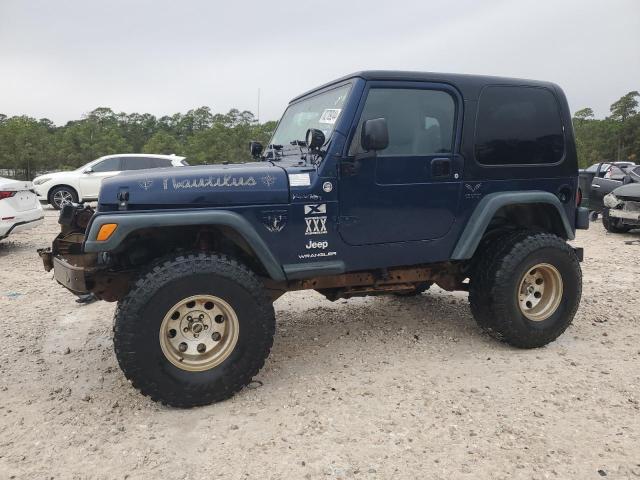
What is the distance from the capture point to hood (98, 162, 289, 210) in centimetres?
302

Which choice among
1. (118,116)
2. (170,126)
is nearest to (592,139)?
(170,126)

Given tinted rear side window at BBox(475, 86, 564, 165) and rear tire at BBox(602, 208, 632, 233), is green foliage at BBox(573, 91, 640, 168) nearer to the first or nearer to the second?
rear tire at BBox(602, 208, 632, 233)

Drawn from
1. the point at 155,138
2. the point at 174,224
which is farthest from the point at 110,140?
the point at 174,224

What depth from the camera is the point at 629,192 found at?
982 centimetres

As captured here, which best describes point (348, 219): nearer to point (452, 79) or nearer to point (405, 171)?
point (405, 171)

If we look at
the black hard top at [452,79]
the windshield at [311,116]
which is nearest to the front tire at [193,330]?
the windshield at [311,116]

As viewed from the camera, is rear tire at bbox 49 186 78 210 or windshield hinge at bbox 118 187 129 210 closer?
windshield hinge at bbox 118 187 129 210

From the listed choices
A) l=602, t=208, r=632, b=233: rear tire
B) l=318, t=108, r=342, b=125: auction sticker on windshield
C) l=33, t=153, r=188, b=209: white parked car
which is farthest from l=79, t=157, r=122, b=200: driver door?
l=602, t=208, r=632, b=233: rear tire

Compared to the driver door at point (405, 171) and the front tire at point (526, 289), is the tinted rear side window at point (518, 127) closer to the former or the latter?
the driver door at point (405, 171)

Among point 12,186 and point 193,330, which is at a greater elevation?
point 12,186

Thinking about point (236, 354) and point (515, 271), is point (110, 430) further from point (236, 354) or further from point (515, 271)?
point (515, 271)

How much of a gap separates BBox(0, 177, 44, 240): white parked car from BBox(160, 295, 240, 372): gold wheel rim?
6161mm

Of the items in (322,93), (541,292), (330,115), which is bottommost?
(541,292)

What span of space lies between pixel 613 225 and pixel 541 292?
7672 mm
